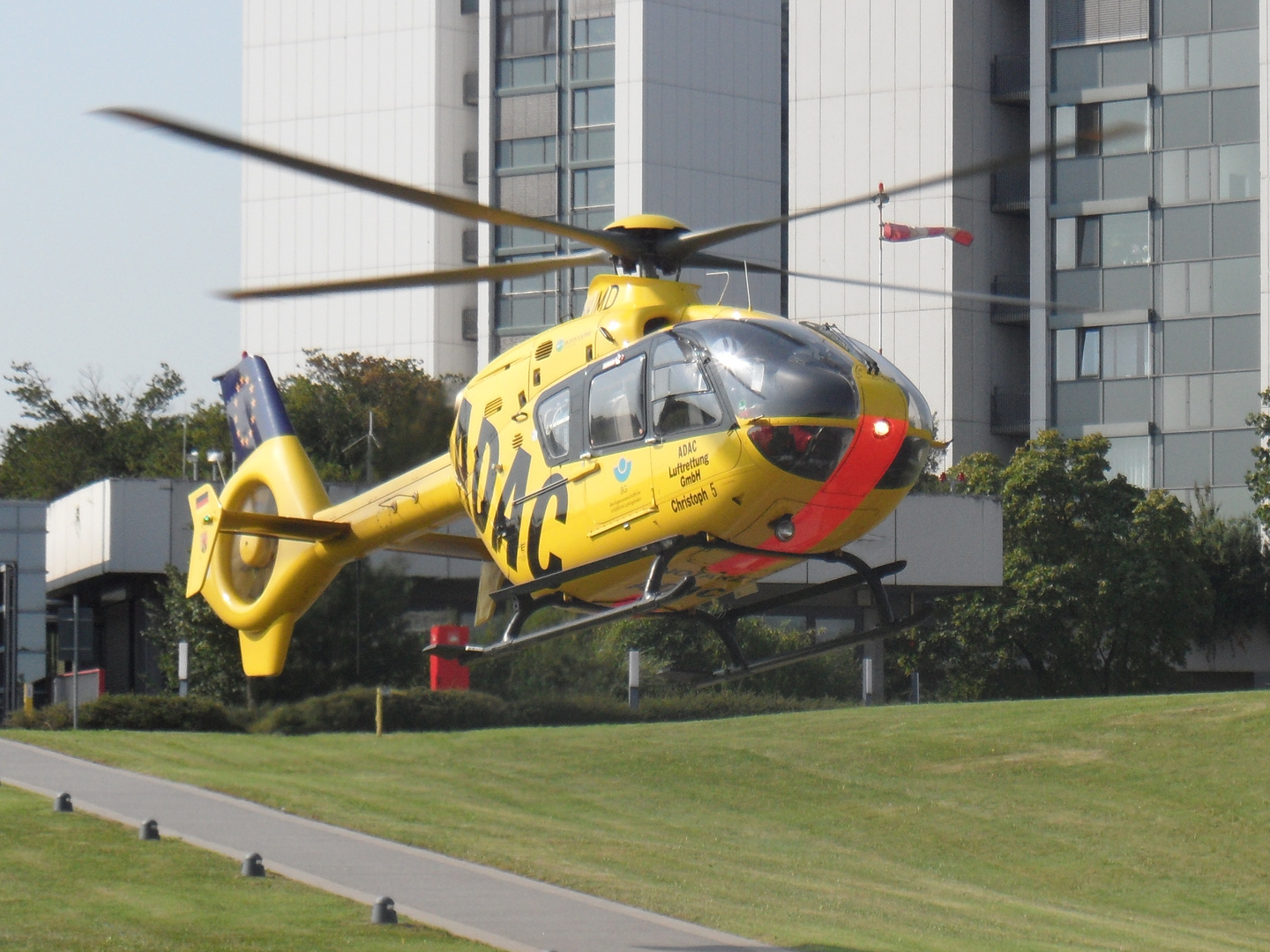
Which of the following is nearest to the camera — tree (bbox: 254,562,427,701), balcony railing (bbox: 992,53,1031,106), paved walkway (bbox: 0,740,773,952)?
paved walkway (bbox: 0,740,773,952)

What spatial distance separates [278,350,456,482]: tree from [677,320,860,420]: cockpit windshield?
5.53m

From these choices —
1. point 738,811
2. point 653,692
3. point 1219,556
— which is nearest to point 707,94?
point 1219,556

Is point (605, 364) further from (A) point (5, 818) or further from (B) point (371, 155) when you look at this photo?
(B) point (371, 155)

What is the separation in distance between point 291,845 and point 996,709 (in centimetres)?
1687

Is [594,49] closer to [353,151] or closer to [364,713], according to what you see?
[353,151]

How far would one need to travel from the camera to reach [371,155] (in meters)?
81.8

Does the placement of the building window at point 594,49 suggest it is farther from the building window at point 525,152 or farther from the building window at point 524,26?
the building window at point 525,152

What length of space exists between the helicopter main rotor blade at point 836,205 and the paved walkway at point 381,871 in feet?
20.1

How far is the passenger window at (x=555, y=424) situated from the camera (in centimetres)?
1496

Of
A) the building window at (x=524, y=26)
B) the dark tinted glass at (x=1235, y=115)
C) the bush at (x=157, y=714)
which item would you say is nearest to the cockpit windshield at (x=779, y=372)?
the bush at (x=157, y=714)

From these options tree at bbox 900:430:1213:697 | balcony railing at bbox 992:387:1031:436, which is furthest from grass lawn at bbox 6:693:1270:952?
balcony railing at bbox 992:387:1031:436

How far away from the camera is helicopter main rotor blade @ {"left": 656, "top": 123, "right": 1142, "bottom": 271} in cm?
1345

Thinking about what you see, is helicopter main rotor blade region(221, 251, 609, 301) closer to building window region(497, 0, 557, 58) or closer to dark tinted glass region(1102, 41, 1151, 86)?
dark tinted glass region(1102, 41, 1151, 86)

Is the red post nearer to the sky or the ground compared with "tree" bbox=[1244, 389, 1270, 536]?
nearer to the ground
